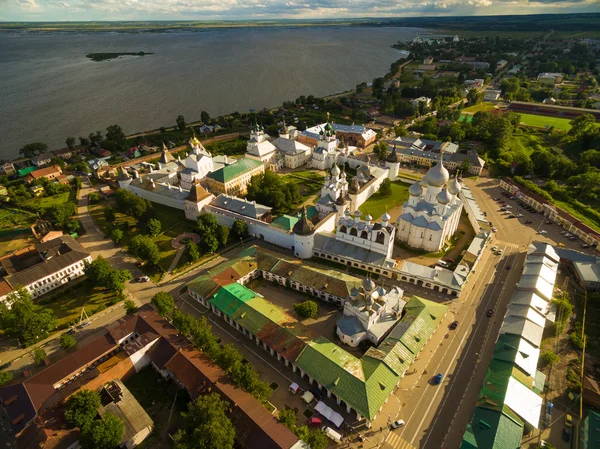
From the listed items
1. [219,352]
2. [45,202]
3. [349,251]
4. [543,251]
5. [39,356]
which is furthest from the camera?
[45,202]

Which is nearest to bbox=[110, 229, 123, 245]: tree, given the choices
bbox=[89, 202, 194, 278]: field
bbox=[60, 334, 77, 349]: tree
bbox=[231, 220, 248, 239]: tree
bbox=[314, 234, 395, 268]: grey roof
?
bbox=[89, 202, 194, 278]: field

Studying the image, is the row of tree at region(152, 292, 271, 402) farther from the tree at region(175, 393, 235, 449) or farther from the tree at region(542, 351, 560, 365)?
the tree at region(542, 351, 560, 365)

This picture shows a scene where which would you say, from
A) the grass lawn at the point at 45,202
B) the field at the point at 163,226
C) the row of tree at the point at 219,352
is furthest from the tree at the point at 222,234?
the grass lawn at the point at 45,202

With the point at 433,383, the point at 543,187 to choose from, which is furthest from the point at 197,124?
the point at 433,383

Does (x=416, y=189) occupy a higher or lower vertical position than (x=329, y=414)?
higher

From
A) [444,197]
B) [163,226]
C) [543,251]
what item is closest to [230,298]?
[163,226]

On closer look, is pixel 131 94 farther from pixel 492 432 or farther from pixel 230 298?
pixel 492 432
